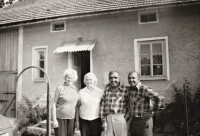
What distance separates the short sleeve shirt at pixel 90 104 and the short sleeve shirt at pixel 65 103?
0.16m

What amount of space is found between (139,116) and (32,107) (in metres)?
6.53

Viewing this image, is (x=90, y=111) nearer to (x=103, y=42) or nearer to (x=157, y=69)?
(x=157, y=69)

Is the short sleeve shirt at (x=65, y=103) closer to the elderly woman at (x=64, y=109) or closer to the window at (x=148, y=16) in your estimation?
the elderly woman at (x=64, y=109)

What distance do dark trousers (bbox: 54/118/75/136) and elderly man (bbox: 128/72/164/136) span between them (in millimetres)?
1147

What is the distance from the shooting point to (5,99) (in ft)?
31.4

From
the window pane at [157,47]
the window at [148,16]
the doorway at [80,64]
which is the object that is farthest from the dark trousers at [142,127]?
the doorway at [80,64]

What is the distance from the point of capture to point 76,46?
7.91 meters

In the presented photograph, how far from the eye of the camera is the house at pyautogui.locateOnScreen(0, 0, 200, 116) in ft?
23.1

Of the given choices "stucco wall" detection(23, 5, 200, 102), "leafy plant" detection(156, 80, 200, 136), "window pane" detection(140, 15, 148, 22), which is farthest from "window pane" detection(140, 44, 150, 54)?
"leafy plant" detection(156, 80, 200, 136)

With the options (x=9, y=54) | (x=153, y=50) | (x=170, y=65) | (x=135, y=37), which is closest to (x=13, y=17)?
(x=9, y=54)

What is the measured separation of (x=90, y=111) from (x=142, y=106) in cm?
96

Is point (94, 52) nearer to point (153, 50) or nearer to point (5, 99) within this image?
point (153, 50)

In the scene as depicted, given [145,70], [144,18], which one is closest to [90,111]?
[145,70]

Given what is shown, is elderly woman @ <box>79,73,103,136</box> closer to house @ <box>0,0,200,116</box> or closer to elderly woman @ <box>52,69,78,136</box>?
elderly woman @ <box>52,69,78,136</box>
